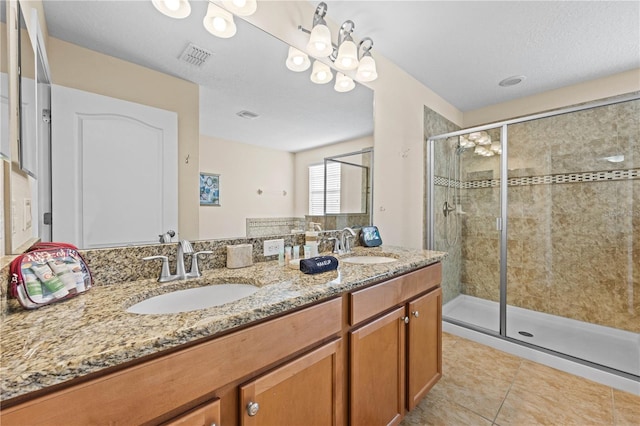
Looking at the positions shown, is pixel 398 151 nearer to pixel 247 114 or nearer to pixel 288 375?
pixel 247 114

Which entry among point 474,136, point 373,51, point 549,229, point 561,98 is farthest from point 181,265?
point 561,98

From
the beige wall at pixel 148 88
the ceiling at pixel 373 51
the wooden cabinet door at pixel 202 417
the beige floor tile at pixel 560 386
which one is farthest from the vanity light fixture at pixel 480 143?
the wooden cabinet door at pixel 202 417

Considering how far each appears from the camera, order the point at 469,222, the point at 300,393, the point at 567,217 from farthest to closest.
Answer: the point at 469,222 < the point at 567,217 < the point at 300,393

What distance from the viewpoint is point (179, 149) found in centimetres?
119

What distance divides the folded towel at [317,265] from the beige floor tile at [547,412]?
1.34 metres

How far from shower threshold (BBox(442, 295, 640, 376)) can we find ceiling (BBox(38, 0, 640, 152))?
222cm

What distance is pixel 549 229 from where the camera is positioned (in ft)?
8.98

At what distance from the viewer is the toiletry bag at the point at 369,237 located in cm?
197

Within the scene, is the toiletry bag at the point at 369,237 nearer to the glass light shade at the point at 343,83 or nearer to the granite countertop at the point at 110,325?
the granite countertop at the point at 110,325

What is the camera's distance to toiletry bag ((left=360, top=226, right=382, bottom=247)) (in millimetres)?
1967

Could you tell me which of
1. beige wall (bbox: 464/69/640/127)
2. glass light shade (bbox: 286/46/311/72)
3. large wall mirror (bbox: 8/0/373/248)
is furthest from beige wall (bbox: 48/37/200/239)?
beige wall (bbox: 464/69/640/127)

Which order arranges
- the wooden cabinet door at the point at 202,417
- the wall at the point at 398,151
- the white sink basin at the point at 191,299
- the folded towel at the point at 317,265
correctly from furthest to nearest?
the wall at the point at 398,151 → the folded towel at the point at 317,265 → the white sink basin at the point at 191,299 → the wooden cabinet door at the point at 202,417

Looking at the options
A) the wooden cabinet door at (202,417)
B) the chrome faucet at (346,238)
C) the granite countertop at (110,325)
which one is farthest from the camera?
the chrome faucet at (346,238)

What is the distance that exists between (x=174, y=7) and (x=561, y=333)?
143 inches
